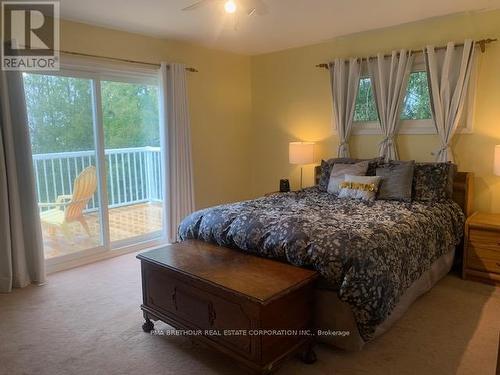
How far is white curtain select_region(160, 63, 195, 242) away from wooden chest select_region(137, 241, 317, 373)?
189 cm

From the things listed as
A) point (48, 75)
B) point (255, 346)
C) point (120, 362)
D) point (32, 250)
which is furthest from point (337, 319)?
point (48, 75)

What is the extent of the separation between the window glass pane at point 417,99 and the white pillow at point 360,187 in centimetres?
88

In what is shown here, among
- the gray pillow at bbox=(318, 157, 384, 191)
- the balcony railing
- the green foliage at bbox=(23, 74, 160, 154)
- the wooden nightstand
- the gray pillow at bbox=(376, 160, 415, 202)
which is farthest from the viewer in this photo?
the gray pillow at bbox=(318, 157, 384, 191)

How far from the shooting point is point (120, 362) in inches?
86.6

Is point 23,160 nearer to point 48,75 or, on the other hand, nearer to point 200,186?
point 48,75

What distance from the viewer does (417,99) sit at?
3.84 metres

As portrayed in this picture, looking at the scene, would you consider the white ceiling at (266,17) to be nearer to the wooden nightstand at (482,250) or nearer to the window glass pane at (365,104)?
the window glass pane at (365,104)

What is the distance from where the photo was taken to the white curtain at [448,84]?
11.3 feet

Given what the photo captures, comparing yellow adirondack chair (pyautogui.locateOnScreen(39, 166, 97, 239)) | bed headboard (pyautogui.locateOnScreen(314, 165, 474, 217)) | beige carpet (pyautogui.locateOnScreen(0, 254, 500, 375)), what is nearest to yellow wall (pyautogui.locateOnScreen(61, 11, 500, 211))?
bed headboard (pyautogui.locateOnScreen(314, 165, 474, 217))

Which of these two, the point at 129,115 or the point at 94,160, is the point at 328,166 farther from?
the point at 94,160

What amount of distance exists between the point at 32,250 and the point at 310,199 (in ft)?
8.28

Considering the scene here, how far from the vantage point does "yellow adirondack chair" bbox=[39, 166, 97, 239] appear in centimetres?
370

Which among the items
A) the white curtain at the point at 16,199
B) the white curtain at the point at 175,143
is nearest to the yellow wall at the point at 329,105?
the white curtain at the point at 175,143

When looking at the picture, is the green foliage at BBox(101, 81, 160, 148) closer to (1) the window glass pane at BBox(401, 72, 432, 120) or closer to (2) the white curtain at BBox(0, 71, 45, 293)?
(2) the white curtain at BBox(0, 71, 45, 293)
